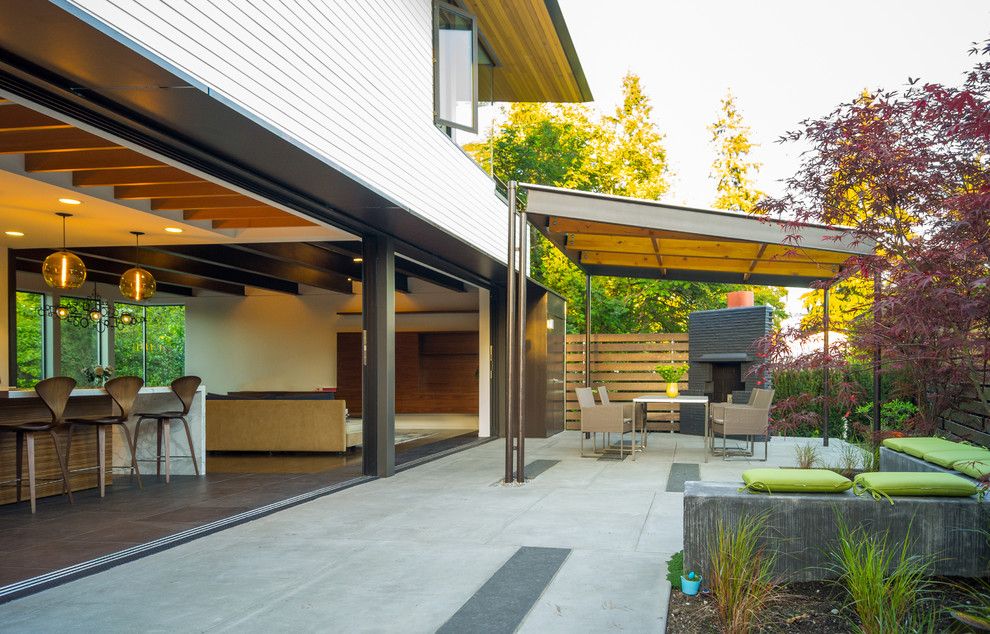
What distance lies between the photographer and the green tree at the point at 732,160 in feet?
79.1

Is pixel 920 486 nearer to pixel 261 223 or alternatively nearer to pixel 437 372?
pixel 261 223

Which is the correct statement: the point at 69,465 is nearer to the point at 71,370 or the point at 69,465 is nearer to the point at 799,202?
the point at 799,202

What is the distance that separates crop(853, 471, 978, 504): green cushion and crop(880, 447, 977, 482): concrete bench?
2.09ft

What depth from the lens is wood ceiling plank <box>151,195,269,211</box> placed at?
24.5 feet

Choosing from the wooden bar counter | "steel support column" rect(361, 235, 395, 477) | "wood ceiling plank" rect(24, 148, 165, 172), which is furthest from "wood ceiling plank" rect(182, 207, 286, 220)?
the wooden bar counter

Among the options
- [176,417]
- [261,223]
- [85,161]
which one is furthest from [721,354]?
[85,161]

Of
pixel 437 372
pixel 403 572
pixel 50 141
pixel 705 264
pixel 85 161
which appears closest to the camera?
pixel 403 572

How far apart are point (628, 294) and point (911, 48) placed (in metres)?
19.9

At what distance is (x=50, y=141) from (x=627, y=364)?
11791mm

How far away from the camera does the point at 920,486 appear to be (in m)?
4.20

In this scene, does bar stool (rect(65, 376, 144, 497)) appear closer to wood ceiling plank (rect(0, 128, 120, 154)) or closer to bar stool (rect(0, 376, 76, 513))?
bar stool (rect(0, 376, 76, 513))

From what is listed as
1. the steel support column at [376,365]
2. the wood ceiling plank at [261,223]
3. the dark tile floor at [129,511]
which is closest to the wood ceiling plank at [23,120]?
the dark tile floor at [129,511]

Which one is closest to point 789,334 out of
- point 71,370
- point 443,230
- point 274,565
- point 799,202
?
point 799,202

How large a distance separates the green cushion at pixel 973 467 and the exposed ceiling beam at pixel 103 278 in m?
10.7
